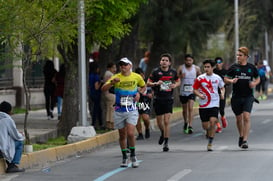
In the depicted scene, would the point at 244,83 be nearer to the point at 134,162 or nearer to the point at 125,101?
the point at 125,101

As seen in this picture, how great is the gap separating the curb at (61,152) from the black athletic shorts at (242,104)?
3322 mm

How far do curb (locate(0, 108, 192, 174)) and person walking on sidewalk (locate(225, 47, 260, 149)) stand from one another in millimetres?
3372

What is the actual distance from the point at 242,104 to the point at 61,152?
3720 mm

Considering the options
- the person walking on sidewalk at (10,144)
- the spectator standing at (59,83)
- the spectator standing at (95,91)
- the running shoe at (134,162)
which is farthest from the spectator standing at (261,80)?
the person walking on sidewalk at (10,144)

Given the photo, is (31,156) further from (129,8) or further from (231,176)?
(129,8)

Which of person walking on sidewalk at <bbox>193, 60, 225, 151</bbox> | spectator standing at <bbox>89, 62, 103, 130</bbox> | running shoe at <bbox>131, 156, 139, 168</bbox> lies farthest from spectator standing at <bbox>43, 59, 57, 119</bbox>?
running shoe at <bbox>131, 156, 139, 168</bbox>

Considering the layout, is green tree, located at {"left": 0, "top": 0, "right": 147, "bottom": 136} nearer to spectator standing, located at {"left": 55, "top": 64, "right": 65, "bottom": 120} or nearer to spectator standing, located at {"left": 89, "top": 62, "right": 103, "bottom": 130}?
spectator standing, located at {"left": 89, "top": 62, "right": 103, "bottom": 130}

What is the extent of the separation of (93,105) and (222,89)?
5.83 metres

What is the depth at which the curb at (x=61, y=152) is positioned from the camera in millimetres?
15117

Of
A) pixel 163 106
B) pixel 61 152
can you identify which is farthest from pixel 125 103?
pixel 163 106

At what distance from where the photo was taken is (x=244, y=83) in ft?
54.8

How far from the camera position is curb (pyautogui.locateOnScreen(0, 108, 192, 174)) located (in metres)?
15.1

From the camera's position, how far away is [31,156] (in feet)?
50.1

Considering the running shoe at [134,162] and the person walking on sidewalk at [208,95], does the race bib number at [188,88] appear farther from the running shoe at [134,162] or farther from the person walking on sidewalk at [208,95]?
the running shoe at [134,162]
